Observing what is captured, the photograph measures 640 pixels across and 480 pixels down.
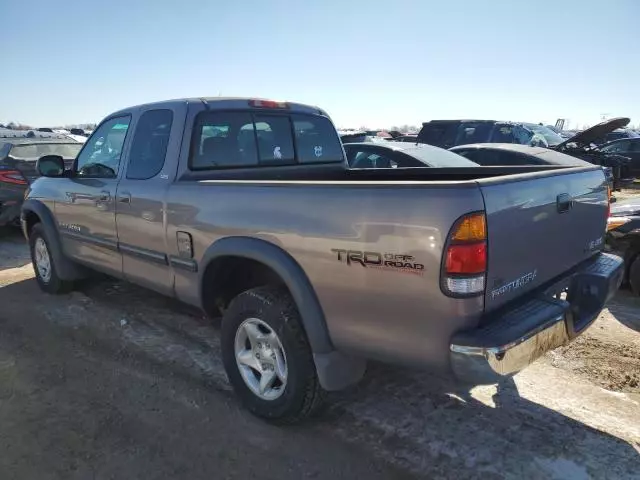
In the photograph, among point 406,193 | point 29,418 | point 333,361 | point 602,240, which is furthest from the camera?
point 602,240

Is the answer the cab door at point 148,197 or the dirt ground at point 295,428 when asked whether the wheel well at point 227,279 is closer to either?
the cab door at point 148,197

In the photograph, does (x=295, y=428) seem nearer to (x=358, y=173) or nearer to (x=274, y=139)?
(x=274, y=139)

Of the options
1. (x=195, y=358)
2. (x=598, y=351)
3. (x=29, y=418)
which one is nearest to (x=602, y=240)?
(x=598, y=351)

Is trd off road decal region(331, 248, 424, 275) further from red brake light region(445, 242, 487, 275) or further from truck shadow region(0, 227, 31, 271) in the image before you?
truck shadow region(0, 227, 31, 271)

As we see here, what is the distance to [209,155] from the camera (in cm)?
382

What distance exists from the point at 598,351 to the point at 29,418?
13.6 ft

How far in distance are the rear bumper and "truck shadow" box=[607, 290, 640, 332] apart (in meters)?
2.04

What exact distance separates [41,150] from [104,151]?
5.57 m

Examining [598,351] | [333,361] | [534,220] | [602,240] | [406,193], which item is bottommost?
[598,351]

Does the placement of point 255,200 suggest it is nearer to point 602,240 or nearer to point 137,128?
point 137,128

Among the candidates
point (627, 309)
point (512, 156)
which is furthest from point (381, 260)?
point (512, 156)

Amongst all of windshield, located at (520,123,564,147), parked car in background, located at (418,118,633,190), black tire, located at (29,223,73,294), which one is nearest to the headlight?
black tire, located at (29,223,73,294)

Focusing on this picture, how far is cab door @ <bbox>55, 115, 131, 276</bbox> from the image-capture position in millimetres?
4332

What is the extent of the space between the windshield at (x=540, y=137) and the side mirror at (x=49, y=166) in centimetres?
1080
